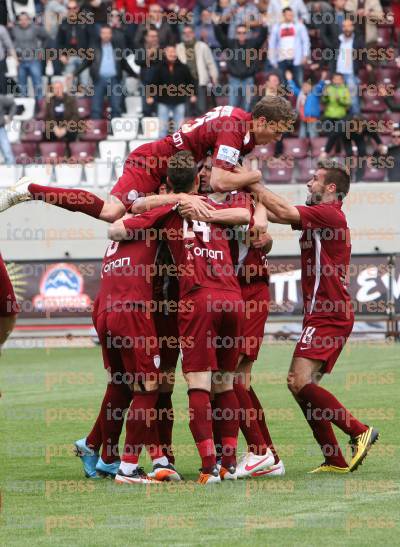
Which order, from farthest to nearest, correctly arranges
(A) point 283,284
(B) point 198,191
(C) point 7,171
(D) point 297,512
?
(C) point 7,171 < (A) point 283,284 < (B) point 198,191 < (D) point 297,512

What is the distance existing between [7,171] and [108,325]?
1657 cm

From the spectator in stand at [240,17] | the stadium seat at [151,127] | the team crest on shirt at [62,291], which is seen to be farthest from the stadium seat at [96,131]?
the team crest on shirt at [62,291]

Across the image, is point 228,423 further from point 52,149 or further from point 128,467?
point 52,149

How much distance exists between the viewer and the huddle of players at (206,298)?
9078mm

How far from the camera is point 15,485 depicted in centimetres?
913

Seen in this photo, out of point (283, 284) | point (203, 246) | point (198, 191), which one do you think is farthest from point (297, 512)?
point (283, 284)

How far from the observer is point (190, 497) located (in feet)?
27.3

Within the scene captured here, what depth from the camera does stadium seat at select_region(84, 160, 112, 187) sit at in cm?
2531

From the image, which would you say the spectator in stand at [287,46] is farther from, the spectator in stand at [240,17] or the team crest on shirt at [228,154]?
the team crest on shirt at [228,154]

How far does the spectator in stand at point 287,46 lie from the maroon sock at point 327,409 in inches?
669

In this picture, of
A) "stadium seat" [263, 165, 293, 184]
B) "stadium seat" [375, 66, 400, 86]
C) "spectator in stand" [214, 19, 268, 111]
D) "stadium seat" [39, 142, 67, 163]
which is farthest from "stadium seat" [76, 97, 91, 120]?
"stadium seat" [375, 66, 400, 86]

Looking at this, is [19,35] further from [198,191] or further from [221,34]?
[198,191]

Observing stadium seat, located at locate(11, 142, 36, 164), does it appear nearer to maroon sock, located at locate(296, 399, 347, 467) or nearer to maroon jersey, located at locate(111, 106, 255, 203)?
maroon jersey, located at locate(111, 106, 255, 203)

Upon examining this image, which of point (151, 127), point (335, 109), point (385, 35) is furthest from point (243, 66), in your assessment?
point (385, 35)
